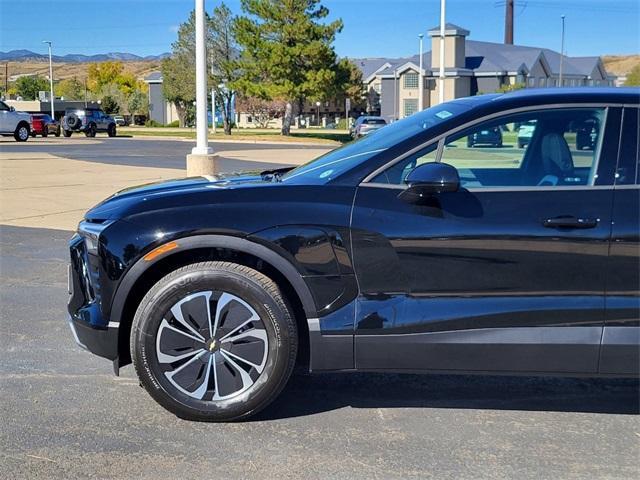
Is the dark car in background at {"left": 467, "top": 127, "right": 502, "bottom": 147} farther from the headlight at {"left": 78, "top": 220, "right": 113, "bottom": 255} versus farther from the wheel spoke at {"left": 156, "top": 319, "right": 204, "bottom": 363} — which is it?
the headlight at {"left": 78, "top": 220, "right": 113, "bottom": 255}

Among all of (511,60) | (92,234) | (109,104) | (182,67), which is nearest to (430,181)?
(92,234)

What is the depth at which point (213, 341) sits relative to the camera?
3.95 meters

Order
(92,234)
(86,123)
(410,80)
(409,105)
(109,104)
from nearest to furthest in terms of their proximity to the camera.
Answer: (92,234)
(86,123)
(410,80)
(409,105)
(109,104)

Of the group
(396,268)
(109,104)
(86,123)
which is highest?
(109,104)

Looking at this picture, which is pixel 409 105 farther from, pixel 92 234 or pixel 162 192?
pixel 92 234

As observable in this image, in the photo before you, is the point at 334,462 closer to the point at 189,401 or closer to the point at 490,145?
the point at 189,401

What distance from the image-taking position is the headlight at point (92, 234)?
400 centimetres

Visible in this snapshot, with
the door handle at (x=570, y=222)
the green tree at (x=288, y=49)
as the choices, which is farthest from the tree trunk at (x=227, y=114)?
the door handle at (x=570, y=222)

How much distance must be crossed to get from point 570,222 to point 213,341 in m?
1.95

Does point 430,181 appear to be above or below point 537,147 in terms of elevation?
below

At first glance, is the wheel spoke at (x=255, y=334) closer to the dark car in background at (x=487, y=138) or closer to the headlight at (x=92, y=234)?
the headlight at (x=92, y=234)

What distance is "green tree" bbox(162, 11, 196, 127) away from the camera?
2223 inches

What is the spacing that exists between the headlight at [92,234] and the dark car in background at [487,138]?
6.66ft

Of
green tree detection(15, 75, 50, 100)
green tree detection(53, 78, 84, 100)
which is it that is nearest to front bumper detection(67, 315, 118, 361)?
green tree detection(53, 78, 84, 100)
